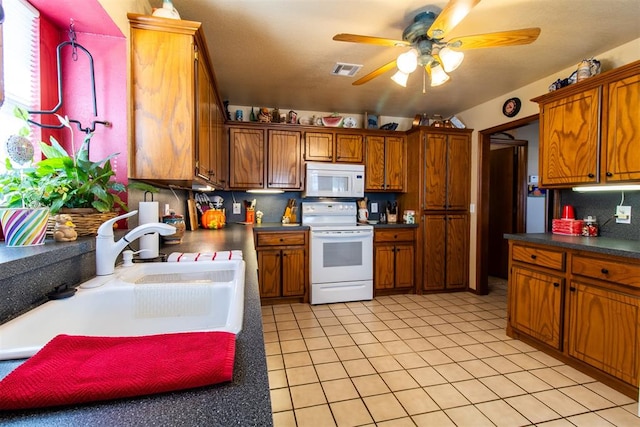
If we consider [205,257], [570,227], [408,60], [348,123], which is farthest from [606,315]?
[348,123]

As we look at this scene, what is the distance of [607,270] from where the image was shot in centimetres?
183

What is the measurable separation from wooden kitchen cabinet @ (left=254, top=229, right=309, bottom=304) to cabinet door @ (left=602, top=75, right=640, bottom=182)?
260cm

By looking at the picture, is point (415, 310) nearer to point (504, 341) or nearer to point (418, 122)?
point (504, 341)

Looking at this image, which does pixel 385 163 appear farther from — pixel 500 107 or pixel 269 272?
pixel 269 272

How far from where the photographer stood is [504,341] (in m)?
2.46

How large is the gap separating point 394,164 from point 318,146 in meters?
1.00

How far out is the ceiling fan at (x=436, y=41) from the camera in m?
1.58

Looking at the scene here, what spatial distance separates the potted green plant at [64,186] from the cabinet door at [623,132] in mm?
2875

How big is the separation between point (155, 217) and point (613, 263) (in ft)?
A: 8.39

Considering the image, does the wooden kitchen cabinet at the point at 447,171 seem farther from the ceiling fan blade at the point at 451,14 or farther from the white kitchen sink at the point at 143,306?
the white kitchen sink at the point at 143,306

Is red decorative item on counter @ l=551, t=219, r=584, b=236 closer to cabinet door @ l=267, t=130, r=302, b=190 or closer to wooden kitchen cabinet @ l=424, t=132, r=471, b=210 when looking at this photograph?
wooden kitchen cabinet @ l=424, t=132, r=471, b=210

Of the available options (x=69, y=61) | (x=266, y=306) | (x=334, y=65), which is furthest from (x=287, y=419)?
(x=334, y=65)

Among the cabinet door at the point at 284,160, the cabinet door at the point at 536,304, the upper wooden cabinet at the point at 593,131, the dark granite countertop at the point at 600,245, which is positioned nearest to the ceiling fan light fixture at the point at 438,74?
the upper wooden cabinet at the point at 593,131

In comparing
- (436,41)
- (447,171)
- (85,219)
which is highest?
(436,41)
